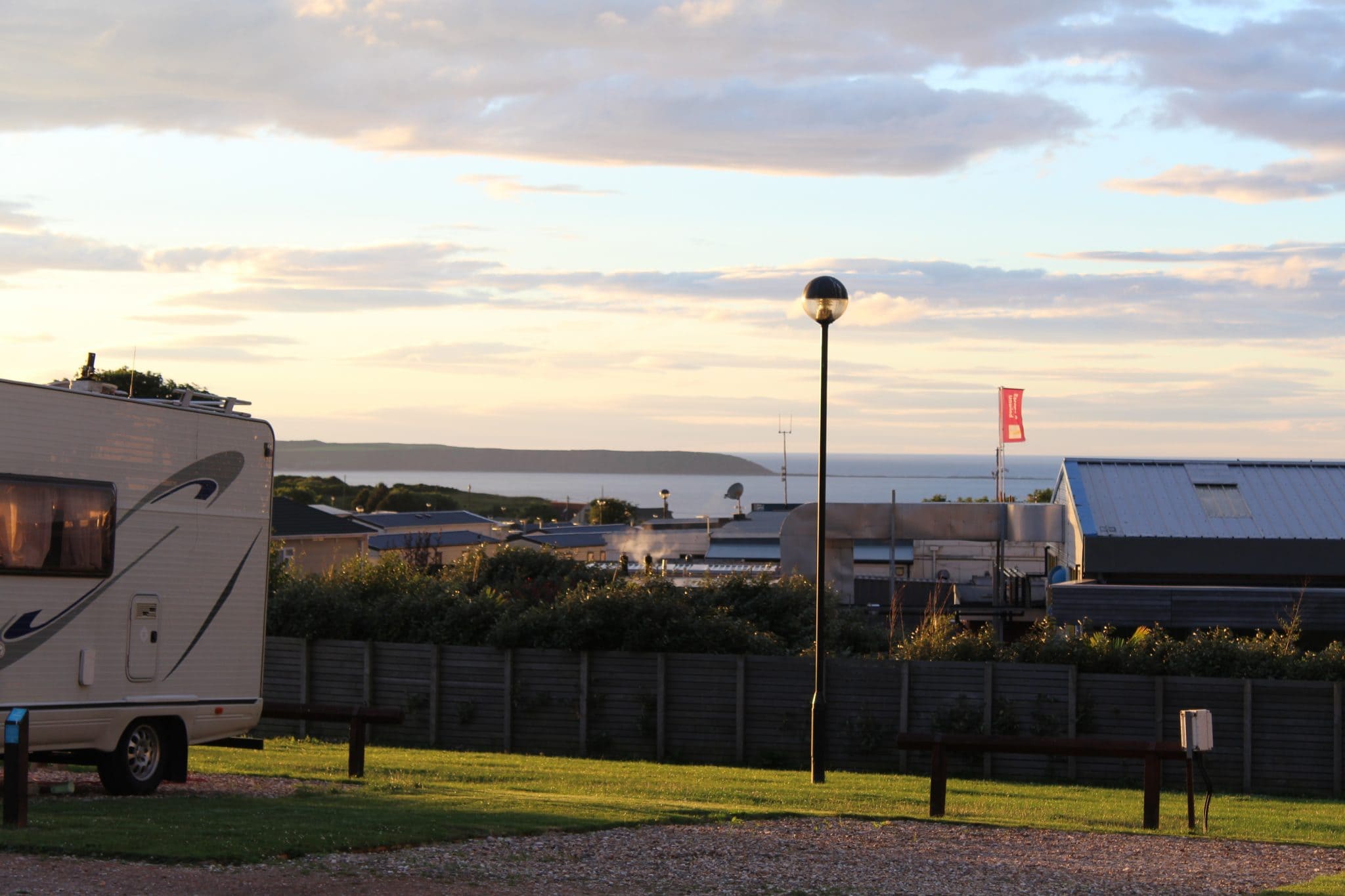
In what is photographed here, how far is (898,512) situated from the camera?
33.3 m

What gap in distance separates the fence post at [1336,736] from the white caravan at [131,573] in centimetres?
1348

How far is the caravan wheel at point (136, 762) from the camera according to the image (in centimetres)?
1316

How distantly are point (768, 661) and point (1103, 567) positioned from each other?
11842 millimetres

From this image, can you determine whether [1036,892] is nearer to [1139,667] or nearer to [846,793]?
[846,793]

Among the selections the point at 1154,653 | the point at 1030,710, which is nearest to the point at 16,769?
the point at 1030,710

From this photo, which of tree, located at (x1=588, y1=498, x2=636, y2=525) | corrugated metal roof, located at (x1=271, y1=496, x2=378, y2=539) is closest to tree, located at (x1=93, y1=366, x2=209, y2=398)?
corrugated metal roof, located at (x1=271, y1=496, x2=378, y2=539)

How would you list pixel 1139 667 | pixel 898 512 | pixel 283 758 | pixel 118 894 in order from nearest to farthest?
pixel 118 894 < pixel 283 758 < pixel 1139 667 < pixel 898 512

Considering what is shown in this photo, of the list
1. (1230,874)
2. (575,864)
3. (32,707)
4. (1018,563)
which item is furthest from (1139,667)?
(1018,563)

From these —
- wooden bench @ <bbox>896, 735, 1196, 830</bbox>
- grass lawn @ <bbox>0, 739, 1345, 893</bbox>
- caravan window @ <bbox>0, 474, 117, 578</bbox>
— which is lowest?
grass lawn @ <bbox>0, 739, 1345, 893</bbox>

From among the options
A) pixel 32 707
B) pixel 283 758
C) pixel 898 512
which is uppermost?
pixel 898 512

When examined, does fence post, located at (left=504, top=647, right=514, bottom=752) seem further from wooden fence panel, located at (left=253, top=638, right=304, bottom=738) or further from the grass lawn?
wooden fence panel, located at (left=253, top=638, right=304, bottom=738)

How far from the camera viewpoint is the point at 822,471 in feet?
53.2

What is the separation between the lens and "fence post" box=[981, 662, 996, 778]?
19578 millimetres

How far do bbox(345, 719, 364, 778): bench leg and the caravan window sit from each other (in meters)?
3.35
